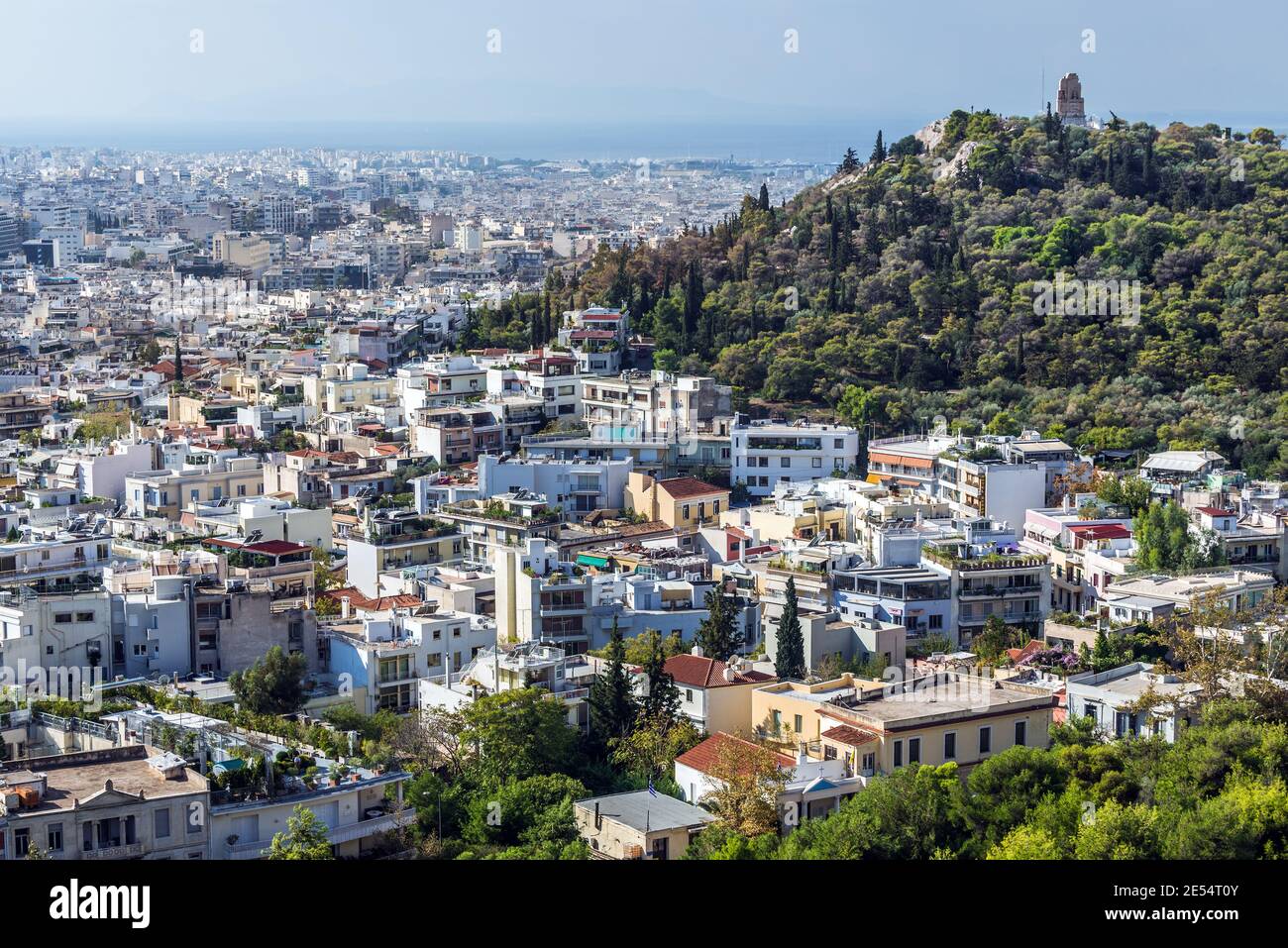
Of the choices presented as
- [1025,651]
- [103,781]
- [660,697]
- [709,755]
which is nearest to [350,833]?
[103,781]

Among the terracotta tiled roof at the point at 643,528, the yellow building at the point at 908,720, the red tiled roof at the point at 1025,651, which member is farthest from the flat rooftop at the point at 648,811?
the terracotta tiled roof at the point at 643,528

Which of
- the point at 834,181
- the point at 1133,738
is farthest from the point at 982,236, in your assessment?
the point at 1133,738

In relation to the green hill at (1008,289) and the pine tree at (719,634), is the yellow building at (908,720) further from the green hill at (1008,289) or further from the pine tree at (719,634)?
the green hill at (1008,289)

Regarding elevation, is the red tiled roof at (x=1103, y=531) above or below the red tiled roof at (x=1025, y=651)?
above

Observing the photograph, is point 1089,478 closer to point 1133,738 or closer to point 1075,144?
point 1133,738

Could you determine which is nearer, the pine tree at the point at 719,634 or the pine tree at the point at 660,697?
the pine tree at the point at 660,697
